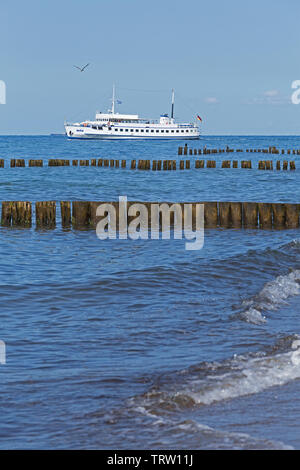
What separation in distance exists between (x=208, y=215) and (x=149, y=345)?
10.9 meters

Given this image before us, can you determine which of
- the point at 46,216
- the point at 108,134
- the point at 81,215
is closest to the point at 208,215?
the point at 81,215

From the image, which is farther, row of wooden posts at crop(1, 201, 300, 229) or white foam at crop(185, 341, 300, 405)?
row of wooden posts at crop(1, 201, 300, 229)

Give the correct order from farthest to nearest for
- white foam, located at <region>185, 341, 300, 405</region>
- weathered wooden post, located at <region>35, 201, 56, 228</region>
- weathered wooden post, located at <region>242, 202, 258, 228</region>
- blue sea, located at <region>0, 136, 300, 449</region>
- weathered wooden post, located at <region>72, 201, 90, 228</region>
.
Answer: weathered wooden post, located at <region>242, 202, 258, 228</region>
weathered wooden post, located at <region>35, 201, 56, 228</region>
weathered wooden post, located at <region>72, 201, 90, 228</region>
white foam, located at <region>185, 341, 300, 405</region>
blue sea, located at <region>0, 136, 300, 449</region>

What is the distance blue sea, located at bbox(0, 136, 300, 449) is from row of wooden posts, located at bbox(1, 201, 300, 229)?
2104 millimetres

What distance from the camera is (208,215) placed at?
724 inches

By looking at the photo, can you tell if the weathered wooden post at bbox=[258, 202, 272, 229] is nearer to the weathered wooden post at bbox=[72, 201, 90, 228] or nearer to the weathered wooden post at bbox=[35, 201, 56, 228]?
the weathered wooden post at bbox=[72, 201, 90, 228]

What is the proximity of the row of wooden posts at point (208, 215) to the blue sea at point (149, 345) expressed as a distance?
6.90ft

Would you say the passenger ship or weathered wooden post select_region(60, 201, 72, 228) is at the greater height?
the passenger ship

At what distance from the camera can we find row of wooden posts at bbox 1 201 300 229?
18.2 m

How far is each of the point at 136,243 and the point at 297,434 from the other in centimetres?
1147

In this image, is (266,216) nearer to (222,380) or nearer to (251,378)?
(251,378)

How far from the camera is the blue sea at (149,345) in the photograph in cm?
528

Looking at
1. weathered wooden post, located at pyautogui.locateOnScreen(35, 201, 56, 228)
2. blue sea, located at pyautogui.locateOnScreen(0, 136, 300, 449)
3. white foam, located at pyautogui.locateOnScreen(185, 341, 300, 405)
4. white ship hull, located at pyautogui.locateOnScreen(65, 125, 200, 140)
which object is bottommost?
blue sea, located at pyautogui.locateOnScreen(0, 136, 300, 449)

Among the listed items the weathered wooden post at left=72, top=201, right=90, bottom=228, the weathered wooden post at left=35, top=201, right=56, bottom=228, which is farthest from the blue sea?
the weathered wooden post at left=35, top=201, right=56, bottom=228
